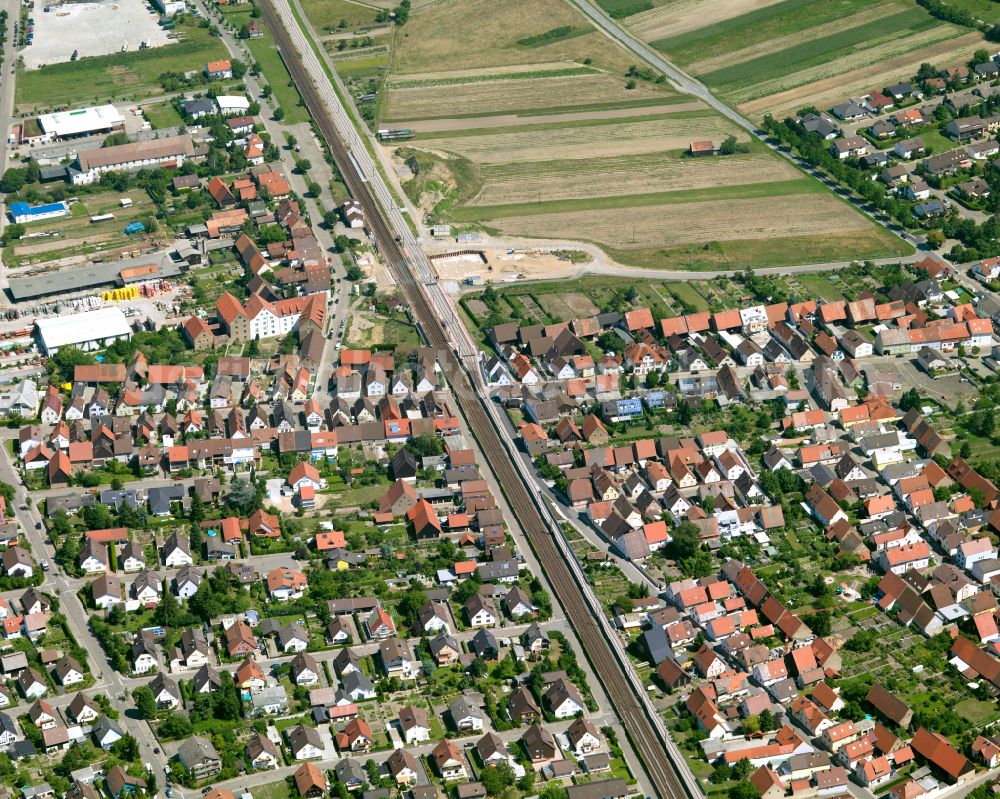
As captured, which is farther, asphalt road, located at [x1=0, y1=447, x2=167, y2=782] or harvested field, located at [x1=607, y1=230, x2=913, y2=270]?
harvested field, located at [x1=607, y1=230, x2=913, y2=270]

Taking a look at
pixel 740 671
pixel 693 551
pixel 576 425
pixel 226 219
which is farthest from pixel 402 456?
pixel 226 219

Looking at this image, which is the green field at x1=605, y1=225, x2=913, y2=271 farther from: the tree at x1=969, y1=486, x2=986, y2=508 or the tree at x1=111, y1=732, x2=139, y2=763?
the tree at x1=111, y1=732, x2=139, y2=763

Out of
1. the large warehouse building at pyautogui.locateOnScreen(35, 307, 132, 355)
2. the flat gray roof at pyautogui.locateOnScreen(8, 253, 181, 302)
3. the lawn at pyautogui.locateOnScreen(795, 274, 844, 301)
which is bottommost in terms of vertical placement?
the lawn at pyautogui.locateOnScreen(795, 274, 844, 301)

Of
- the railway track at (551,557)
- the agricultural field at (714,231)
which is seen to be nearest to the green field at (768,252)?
the agricultural field at (714,231)

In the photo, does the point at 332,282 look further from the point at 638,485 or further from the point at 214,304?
→ the point at 638,485

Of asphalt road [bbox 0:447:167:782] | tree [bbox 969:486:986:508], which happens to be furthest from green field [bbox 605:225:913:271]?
asphalt road [bbox 0:447:167:782]

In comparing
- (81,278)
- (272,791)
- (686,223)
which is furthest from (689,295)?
(272,791)

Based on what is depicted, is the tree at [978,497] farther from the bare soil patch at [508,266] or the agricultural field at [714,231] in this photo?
the bare soil patch at [508,266]
